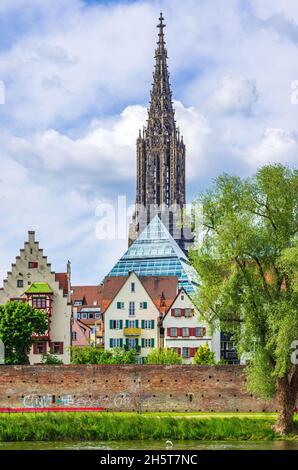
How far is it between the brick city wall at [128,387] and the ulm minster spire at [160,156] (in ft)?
312

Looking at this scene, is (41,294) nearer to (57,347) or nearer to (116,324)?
(57,347)

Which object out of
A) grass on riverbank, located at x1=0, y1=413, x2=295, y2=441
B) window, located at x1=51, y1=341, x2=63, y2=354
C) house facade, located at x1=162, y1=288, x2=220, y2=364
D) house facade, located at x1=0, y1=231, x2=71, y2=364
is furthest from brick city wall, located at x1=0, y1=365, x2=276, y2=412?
house facade, located at x1=162, y1=288, x2=220, y2=364

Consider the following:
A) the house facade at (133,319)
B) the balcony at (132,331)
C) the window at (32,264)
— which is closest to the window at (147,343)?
the house facade at (133,319)

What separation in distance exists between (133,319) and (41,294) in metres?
8.36

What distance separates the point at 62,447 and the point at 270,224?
1468 cm

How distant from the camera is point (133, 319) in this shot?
9650cm

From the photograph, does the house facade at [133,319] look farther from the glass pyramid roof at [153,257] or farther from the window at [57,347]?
the glass pyramid roof at [153,257]

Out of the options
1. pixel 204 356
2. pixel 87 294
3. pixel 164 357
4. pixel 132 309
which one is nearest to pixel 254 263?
pixel 164 357

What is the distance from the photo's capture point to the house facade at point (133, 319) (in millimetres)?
96250

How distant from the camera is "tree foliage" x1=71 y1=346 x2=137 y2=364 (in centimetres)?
8644
